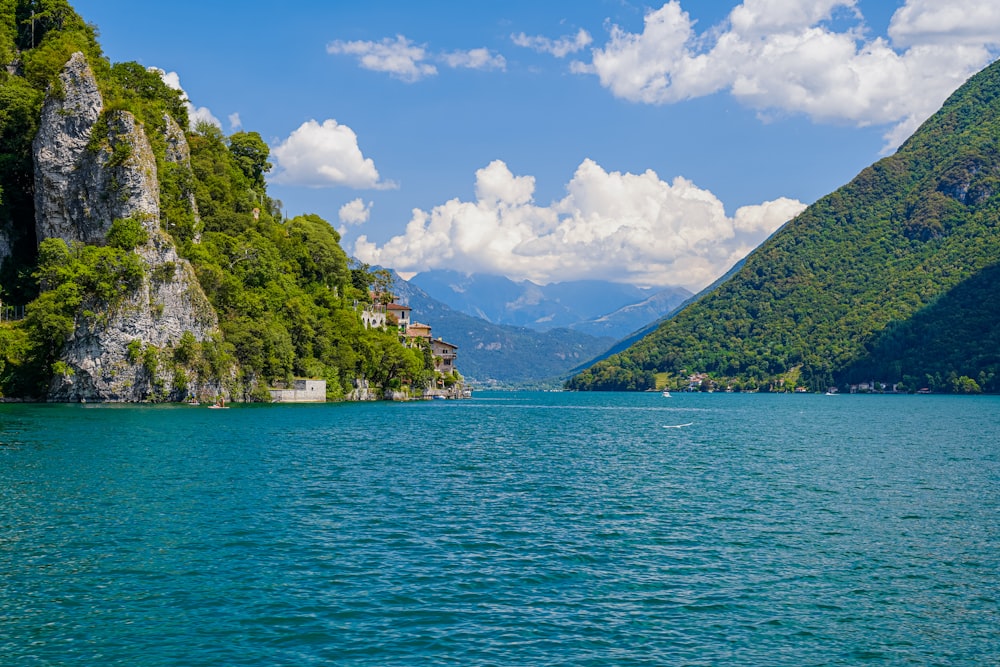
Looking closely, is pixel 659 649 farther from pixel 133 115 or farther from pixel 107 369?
pixel 133 115

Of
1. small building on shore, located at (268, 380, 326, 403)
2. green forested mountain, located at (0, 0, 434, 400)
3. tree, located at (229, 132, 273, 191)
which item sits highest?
tree, located at (229, 132, 273, 191)

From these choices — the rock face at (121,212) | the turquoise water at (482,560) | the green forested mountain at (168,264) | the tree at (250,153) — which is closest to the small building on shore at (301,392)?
the green forested mountain at (168,264)

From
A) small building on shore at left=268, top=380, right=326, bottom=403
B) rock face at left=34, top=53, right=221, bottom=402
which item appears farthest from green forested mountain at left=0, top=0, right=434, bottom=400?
small building on shore at left=268, top=380, right=326, bottom=403

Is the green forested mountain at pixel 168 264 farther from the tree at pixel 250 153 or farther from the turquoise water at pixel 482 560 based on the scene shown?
the turquoise water at pixel 482 560

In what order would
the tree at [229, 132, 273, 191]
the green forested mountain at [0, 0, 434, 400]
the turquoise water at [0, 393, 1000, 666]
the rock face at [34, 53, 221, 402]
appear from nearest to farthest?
the turquoise water at [0, 393, 1000, 666]
the green forested mountain at [0, 0, 434, 400]
the rock face at [34, 53, 221, 402]
the tree at [229, 132, 273, 191]

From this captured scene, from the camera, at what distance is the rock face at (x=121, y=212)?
328 feet

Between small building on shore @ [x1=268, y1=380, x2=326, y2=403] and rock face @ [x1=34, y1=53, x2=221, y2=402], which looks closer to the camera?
rock face @ [x1=34, y1=53, x2=221, y2=402]

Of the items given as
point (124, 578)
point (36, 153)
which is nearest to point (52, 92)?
point (36, 153)

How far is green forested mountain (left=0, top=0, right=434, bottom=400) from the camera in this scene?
320 feet

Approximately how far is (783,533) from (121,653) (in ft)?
73.9

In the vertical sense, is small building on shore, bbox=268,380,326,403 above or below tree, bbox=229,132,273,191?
below

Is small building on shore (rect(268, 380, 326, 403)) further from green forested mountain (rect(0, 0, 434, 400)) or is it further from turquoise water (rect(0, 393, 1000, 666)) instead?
turquoise water (rect(0, 393, 1000, 666))

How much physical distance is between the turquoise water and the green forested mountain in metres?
51.4

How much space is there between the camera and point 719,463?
176ft
